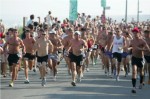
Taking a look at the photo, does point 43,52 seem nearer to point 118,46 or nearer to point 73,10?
point 118,46

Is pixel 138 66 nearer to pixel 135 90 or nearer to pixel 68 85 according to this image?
pixel 135 90

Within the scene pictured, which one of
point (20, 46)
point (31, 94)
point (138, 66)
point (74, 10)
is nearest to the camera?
point (31, 94)

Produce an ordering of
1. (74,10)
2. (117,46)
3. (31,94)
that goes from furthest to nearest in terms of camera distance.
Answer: (74,10) → (117,46) → (31,94)

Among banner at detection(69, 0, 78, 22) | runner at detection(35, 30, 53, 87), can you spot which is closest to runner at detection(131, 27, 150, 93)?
runner at detection(35, 30, 53, 87)

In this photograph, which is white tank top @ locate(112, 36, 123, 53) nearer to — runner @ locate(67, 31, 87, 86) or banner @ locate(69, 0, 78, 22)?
runner @ locate(67, 31, 87, 86)

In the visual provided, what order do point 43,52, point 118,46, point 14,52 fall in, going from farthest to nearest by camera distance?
point 118,46
point 43,52
point 14,52

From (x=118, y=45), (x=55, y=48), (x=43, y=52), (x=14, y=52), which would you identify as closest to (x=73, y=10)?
(x=55, y=48)

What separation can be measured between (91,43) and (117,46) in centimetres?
242

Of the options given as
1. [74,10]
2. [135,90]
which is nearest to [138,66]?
[135,90]

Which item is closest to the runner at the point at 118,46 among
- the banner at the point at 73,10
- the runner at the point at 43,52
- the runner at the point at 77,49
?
the runner at the point at 77,49

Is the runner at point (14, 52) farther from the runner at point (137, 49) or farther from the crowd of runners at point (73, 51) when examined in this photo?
the runner at point (137, 49)

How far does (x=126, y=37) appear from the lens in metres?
21.5

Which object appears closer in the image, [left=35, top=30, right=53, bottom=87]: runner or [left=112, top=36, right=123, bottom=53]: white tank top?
[left=35, top=30, right=53, bottom=87]: runner

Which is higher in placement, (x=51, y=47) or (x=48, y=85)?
(x=51, y=47)
